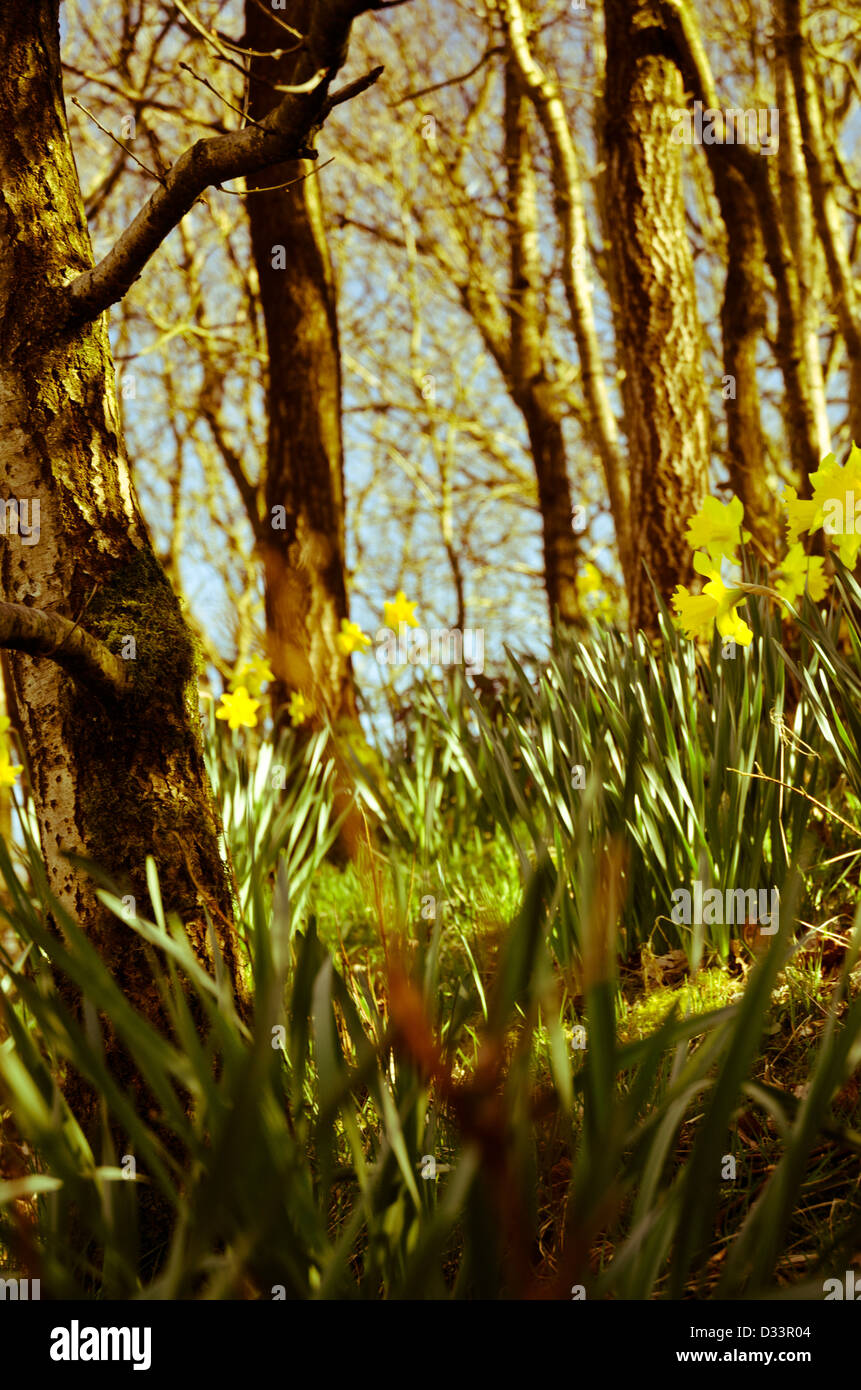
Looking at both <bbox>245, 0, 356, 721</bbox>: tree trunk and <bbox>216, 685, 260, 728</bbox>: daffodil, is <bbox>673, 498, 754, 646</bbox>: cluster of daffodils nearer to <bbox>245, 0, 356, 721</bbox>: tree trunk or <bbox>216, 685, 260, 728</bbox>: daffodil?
<bbox>216, 685, 260, 728</bbox>: daffodil

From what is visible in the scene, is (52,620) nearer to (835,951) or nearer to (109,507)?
(109,507)

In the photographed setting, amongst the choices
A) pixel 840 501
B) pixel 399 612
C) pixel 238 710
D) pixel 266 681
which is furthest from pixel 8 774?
pixel 840 501

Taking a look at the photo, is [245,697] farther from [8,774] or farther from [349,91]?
[349,91]

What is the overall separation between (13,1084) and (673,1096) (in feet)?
2.01

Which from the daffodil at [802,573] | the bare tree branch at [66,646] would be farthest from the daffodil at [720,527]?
the bare tree branch at [66,646]

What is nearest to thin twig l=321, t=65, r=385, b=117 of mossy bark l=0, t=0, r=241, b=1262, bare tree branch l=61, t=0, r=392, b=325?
bare tree branch l=61, t=0, r=392, b=325

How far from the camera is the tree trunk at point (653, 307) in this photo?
13.1 feet

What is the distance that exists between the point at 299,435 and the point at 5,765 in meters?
2.27

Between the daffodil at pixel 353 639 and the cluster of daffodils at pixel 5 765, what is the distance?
1.43 metres

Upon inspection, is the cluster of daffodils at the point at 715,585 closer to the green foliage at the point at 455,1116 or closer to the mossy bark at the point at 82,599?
the green foliage at the point at 455,1116

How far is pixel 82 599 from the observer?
1.60 metres

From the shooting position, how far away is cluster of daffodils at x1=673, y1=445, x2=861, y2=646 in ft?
5.53
